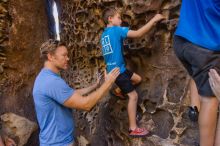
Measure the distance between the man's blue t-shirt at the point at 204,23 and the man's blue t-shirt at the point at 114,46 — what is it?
86cm

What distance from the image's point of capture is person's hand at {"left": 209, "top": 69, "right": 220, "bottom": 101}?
5.74 ft

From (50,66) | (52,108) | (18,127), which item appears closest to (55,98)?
(52,108)

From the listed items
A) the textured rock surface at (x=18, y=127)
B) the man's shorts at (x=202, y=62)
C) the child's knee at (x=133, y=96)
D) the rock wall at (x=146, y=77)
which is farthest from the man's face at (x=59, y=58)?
the textured rock surface at (x=18, y=127)

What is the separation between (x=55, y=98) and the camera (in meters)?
2.48

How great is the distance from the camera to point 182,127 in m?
2.77

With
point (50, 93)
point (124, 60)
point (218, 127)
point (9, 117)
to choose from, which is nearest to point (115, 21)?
point (124, 60)

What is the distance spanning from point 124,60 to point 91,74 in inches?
31.7

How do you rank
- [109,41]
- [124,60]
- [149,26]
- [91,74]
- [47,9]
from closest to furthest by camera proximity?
[149,26] → [109,41] → [124,60] → [91,74] → [47,9]

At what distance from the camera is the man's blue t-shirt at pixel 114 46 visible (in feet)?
9.45

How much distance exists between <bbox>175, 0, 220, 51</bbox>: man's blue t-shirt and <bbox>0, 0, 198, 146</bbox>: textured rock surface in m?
0.73

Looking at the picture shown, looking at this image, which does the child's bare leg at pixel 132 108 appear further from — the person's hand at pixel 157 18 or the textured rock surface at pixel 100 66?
the person's hand at pixel 157 18

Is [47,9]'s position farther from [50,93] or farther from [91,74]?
[50,93]

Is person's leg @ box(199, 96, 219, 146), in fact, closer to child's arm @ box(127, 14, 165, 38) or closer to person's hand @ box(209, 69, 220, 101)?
person's hand @ box(209, 69, 220, 101)

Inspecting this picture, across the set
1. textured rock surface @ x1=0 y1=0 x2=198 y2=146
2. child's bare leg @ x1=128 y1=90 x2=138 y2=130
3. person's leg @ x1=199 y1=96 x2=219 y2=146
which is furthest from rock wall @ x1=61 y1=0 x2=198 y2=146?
person's leg @ x1=199 y1=96 x2=219 y2=146
